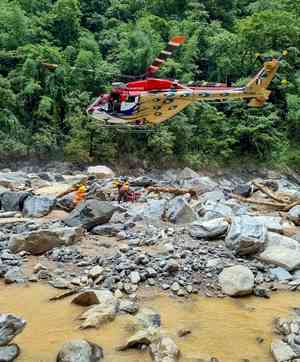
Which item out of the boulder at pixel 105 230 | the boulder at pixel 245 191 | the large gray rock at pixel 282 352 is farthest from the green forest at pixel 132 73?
the large gray rock at pixel 282 352

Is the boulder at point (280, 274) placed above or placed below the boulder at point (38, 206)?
above

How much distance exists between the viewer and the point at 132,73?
24172mm

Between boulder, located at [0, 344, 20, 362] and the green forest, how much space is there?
1490 cm

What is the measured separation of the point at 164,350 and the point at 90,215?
480cm

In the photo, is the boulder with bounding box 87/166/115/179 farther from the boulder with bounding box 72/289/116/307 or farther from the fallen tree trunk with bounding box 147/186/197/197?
the boulder with bounding box 72/289/116/307

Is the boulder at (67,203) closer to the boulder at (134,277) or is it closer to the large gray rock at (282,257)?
the boulder at (134,277)

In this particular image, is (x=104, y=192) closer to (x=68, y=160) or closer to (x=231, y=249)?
(x=231, y=249)

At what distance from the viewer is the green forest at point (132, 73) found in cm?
2103

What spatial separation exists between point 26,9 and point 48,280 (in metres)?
25.0

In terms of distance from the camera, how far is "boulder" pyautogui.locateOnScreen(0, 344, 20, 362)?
541 centimetres

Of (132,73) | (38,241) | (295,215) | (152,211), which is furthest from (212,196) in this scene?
(132,73)

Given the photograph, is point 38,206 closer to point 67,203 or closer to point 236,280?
point 67,203

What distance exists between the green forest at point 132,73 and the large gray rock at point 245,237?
40.0ft

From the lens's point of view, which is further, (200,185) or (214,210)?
(200,185)
